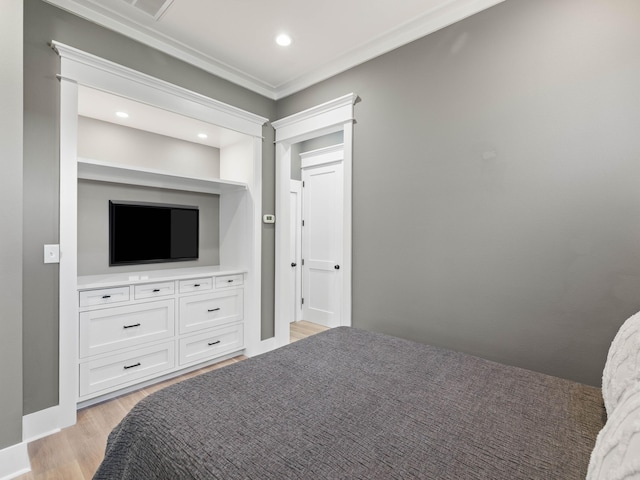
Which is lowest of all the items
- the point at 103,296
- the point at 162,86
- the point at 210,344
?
the point at 210,344

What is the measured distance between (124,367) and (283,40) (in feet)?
10.1

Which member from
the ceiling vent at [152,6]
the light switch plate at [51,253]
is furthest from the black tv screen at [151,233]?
the ceiling vent at [152,6]

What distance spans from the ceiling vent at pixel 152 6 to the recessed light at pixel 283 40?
815 millimetres

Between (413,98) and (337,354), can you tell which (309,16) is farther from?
(337,354)

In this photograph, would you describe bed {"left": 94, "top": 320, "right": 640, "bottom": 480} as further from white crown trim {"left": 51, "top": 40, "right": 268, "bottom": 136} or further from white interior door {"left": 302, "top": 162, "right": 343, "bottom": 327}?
white interior door {"left": 302, "top": 162, "right": 343, "bottom": 327}

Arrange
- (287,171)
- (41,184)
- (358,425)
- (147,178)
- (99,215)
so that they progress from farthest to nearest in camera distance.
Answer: (287,171) → (147,178) → (99,215) → (41,184) → (358,425)

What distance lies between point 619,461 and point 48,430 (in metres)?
3.05

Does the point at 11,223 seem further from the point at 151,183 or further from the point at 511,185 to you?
the point at 511,185

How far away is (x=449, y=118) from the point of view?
2.26m

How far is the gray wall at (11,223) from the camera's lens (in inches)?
66.8

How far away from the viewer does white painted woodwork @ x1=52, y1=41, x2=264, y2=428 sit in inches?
86.7

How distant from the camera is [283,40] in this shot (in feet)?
8.57

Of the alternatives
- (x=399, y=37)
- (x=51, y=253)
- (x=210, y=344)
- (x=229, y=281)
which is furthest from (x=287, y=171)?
(x=51, y=253)

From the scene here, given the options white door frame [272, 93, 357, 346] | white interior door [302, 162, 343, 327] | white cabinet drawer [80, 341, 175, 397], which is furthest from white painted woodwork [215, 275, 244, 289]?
white interior door [302, 162, 343, 327]
